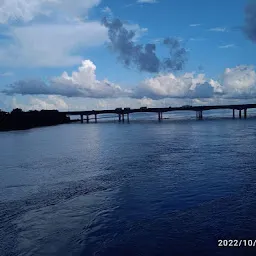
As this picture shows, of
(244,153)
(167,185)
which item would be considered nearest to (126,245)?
(167,185)

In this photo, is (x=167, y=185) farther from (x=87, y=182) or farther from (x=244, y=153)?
(x=244, y=153)
